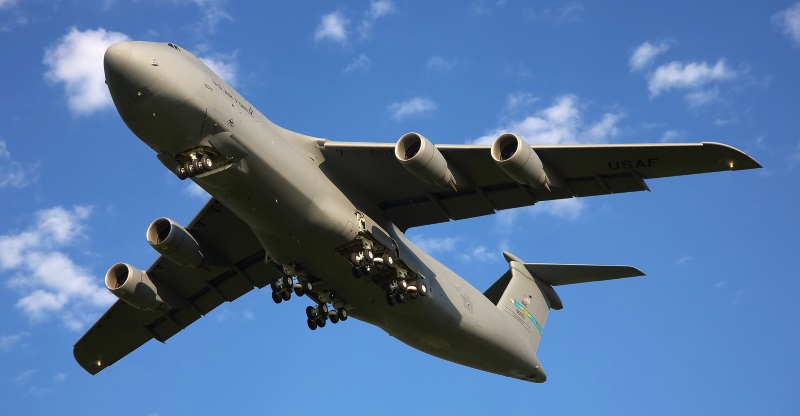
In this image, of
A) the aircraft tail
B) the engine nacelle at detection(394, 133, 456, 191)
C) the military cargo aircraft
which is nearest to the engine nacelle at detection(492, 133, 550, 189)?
the military cargo aircraft

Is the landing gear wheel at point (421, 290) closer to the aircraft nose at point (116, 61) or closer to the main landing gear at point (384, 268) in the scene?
the main landing gear at point (384, 268)

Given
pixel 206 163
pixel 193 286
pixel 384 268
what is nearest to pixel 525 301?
pixel 384 268

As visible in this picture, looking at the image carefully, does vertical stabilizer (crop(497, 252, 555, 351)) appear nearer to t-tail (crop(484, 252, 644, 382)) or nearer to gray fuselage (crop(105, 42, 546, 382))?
t-tail (crop(484, 252, 644, 382))

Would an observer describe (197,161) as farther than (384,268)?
No

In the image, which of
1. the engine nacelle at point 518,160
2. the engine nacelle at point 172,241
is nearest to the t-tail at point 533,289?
the engine nacelle at point 518,160

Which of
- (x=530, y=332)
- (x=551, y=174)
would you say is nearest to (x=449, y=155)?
(x=551, y=174)

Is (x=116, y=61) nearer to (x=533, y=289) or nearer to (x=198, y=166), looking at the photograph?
(x=198, y=166)

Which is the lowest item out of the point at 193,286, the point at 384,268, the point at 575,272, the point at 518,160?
the point at 193,286
